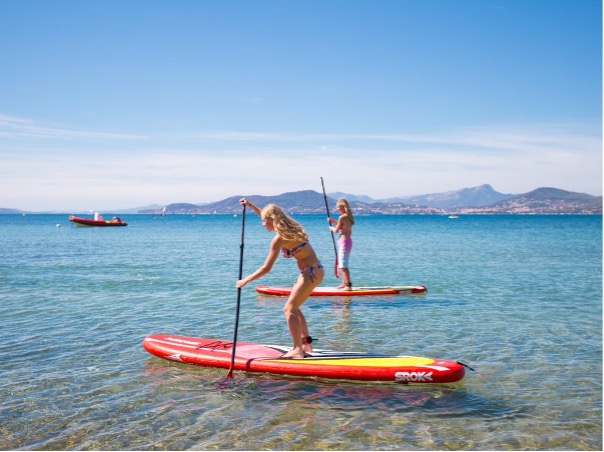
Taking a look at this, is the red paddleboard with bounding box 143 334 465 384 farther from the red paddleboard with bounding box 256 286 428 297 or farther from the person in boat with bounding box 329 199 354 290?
the red paddleboard with bounding box 256 286 428 297

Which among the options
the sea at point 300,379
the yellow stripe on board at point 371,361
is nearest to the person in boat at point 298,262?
the yellow stripe on board at point 371,361

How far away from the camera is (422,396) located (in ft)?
25.0

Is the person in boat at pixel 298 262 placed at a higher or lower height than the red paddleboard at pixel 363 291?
higher

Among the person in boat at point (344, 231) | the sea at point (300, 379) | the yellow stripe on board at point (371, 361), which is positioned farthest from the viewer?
the person in boat at point (344, 231)

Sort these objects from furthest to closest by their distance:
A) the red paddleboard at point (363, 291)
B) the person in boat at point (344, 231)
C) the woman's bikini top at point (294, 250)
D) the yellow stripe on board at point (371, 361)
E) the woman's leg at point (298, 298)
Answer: the red paddleboard at point (363, 291)
the person in boat at point (344, 231)
the woman's leg at point (298, 298)
the woman's bikini top at point (294, 250)
the yellow stripe on board at point (371, 361)

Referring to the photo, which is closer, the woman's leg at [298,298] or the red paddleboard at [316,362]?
the red paddleboard at [316,362]

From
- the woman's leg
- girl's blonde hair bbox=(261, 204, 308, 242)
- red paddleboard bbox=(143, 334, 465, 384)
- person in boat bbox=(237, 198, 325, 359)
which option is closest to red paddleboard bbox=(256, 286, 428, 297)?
red paddleboard bbox=(143, 334, 465, 384)

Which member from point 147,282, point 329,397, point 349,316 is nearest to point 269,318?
point 349,316

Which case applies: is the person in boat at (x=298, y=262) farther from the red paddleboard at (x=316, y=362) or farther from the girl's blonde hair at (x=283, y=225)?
the red paddleboard at (x=316, y=362)

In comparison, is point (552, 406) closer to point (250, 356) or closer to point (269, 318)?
point (250, 356)

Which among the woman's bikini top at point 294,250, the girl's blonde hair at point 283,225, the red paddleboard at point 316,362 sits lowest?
the red paddleboard at point 316,362

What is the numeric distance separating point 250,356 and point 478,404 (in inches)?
144

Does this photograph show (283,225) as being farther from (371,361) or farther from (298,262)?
(371,361)

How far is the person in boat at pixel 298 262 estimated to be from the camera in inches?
312
